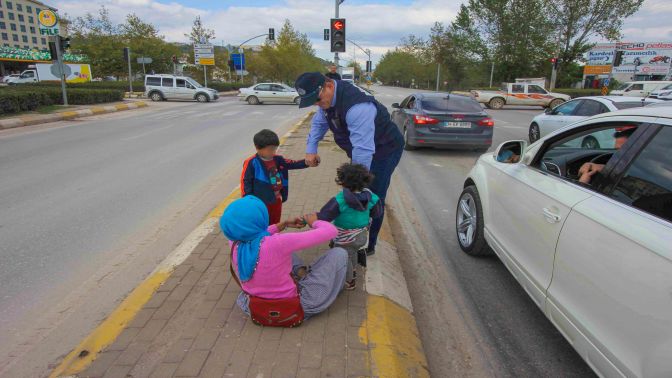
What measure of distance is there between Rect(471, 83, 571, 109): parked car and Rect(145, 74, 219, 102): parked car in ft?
60.6

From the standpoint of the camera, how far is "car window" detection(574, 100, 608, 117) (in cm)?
920

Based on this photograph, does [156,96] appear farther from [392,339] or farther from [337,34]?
[392,339]

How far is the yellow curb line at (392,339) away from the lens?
236 centimetres

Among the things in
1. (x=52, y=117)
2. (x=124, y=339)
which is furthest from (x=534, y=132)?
(x=52, y=117)

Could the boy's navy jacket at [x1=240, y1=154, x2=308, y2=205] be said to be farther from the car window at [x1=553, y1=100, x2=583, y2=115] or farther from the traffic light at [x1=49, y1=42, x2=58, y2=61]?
the traffic light at [x1=49, y1=42, x2=58, y2=61]

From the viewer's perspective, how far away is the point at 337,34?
1433 cm

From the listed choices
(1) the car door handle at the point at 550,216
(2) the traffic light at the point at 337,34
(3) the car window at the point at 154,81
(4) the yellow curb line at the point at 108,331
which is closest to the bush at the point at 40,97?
(3) the car window at the point at 154,81

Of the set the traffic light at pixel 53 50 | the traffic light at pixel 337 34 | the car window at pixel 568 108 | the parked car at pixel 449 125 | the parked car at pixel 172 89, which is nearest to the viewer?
the parked car at pixel 449 125

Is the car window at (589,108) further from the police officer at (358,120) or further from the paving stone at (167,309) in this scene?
the paving stone at (167,309)

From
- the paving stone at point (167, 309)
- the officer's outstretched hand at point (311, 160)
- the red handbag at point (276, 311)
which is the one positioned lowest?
the paving stone at point (167, 309)

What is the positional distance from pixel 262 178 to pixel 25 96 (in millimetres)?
18793

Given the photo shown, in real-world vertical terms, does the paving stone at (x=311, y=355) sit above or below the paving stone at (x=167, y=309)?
above

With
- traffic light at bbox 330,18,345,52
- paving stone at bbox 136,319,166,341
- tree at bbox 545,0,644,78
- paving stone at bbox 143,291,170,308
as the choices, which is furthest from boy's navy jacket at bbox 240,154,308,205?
tree at bbox 545,0,644,78

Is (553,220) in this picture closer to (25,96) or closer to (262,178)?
(262,178)
